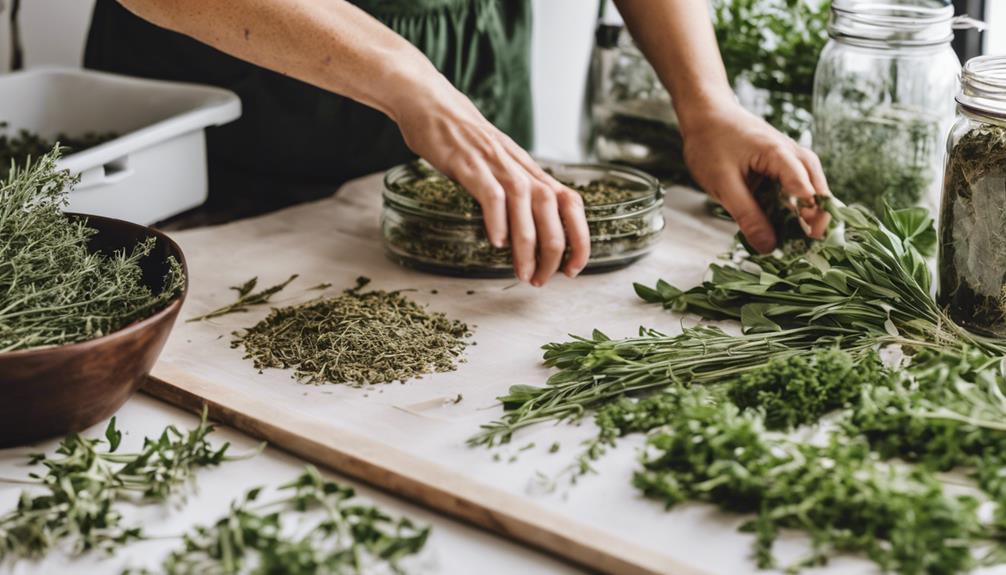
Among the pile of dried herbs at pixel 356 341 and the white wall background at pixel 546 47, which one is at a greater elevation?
the white wall background at pixel 546 47

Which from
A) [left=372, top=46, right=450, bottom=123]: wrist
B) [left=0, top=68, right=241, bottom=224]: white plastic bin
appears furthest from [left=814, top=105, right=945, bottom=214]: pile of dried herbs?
[left=0, top=68, right=241, bottom=224]: white plastic bin

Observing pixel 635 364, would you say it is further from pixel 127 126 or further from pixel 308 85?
pixel 127 126

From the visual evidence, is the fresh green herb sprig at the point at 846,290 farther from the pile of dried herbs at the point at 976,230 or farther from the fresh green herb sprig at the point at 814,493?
the fresh green herb sprig at the point at 814,493

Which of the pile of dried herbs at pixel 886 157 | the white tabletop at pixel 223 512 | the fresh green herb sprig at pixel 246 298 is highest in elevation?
the pile of dried herbs at pixel 886 157

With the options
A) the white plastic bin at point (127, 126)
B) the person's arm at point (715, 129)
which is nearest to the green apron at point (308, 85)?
the white plastic bin at point (127, 126)

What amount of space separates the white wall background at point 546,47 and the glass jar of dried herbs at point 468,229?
2.88 ft

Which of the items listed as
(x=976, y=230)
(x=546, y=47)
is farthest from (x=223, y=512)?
(x=546, y=47)

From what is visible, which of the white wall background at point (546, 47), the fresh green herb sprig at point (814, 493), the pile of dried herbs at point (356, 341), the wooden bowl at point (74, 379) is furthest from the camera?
the white wall background at point (546, 47)

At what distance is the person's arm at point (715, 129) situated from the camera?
130 cm

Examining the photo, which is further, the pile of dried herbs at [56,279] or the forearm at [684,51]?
the forearm at [684,51]

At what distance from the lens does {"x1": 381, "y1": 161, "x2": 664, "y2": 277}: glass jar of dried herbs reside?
137 cm

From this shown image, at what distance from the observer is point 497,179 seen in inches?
47.7

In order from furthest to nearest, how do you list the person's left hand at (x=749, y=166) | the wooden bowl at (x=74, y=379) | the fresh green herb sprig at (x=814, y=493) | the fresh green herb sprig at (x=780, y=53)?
the fresh green herb sprig at (x=780, y=53) → the person's left hand at (x=749, y=166) → the wooden bowl at (x=74, y=379) → the fresh green herb sprig at (x=814, y=493)

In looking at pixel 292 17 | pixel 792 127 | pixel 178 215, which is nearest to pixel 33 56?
pixel 178 215
